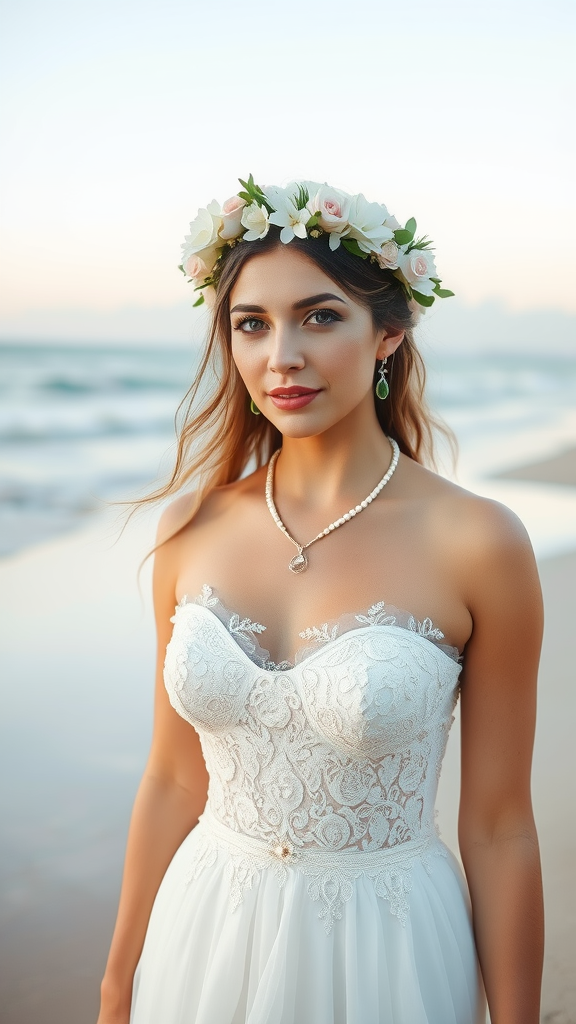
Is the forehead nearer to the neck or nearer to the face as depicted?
the face

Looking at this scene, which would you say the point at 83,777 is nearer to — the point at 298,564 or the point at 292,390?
the point at 298,564

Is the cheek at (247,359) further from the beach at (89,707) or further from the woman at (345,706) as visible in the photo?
the beach at (89,707)

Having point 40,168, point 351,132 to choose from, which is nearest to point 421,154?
point 351,132

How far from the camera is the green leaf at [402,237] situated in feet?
6.28

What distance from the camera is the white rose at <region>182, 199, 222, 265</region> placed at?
75.3 inches

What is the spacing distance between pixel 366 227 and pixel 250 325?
11.5 inches

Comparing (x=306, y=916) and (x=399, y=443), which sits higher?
(x=399, y=443)

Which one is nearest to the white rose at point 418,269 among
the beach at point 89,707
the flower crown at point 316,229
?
the flower crown at point 316,229

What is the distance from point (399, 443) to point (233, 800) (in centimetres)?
87

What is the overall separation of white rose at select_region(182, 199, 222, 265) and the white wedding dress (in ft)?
2.49

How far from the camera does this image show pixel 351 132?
9180 millimetres

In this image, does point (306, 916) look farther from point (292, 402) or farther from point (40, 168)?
point (40, 168)

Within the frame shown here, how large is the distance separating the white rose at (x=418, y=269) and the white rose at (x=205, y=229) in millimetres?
382

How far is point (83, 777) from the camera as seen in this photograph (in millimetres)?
4336
